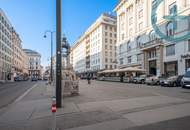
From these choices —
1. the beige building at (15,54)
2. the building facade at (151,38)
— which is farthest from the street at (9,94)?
the beige building at (15,54)

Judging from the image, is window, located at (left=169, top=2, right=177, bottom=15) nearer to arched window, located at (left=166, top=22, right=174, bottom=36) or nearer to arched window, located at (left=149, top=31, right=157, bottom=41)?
arched window, located at (left=166, top=22, right=174, bottom=36)

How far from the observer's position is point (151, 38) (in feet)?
167

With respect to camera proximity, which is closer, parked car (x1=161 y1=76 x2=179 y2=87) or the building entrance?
parked car (x1=161 y1=76 x2=179 y2=87)

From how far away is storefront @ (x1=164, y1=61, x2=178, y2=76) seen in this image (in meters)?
41.7

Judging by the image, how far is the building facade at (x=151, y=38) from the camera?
4000 centimetres

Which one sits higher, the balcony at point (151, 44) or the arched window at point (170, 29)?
the arched window at point (170, 29)

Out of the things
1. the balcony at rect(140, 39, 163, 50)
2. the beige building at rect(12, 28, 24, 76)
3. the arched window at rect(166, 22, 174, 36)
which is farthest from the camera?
the beige building at rect(12, 28, 24, 76)

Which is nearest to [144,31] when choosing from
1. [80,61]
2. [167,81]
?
[167,81]

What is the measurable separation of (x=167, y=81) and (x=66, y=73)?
1682 cm

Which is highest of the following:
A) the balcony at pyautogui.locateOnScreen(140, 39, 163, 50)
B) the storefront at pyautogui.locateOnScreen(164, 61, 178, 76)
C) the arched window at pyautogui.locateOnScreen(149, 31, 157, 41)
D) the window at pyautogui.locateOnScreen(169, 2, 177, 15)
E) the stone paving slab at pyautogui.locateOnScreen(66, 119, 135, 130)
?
the window at pyautogui.locateOnScreen(169, 2, 177, 15)

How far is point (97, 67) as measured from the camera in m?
97.9

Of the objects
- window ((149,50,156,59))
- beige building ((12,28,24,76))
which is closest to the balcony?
window ((149,50,156,59))

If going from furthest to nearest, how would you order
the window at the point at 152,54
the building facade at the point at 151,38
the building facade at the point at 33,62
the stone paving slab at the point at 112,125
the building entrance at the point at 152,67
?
the building facade at the point at 33,62
the building entrance at the point at 152,67
the window at the point at 152,54
the building facade at the point at 151,38
the stone paving slab at the point at 112,125

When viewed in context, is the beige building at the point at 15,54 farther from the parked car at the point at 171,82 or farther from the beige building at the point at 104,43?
the parked car at the point at 171,82
